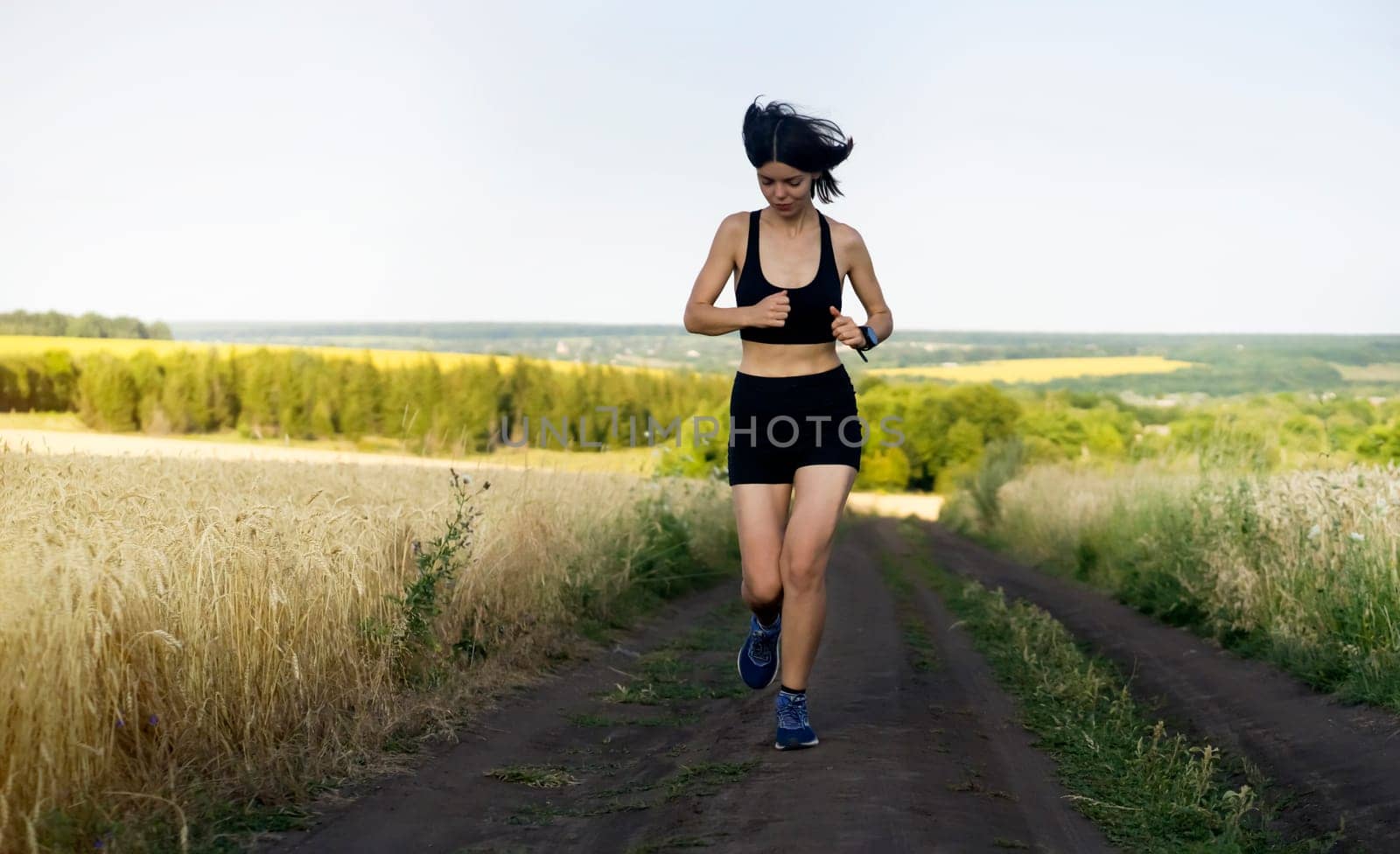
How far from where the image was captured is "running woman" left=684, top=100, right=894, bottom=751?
18.6 feet

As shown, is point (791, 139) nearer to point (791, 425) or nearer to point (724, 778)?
point (791, 425)

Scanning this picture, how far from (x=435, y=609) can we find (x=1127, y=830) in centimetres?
379

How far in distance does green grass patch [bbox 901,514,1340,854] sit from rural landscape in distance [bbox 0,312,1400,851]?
0.10 ft

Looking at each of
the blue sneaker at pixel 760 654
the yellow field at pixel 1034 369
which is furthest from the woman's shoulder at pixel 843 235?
the yellow field at pixel 1034 369

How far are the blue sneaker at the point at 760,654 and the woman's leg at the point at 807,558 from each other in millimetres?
388

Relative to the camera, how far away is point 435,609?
22.8 ft

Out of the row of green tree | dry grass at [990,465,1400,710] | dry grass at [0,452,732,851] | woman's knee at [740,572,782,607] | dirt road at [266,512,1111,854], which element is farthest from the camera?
the row of green tree

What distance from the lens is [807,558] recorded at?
226 inches

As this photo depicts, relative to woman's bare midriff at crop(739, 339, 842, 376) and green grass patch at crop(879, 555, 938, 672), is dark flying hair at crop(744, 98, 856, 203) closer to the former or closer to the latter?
woman's bare midriff at crop(739, 339, 842, 376)

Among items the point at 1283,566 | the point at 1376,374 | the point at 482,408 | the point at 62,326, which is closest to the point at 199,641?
the point at 1283,566

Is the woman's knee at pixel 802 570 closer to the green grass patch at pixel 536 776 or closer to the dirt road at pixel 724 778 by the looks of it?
the dirt road at pixel 724 778

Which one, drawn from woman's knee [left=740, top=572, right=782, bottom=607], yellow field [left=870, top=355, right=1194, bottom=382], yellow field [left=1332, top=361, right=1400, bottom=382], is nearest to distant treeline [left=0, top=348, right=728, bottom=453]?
woman's knee [left=740, top=572, right=782, bottom=607]

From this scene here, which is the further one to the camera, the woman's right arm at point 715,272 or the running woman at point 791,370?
the woman's right arm at point 715,272

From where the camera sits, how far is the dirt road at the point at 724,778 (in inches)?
173
